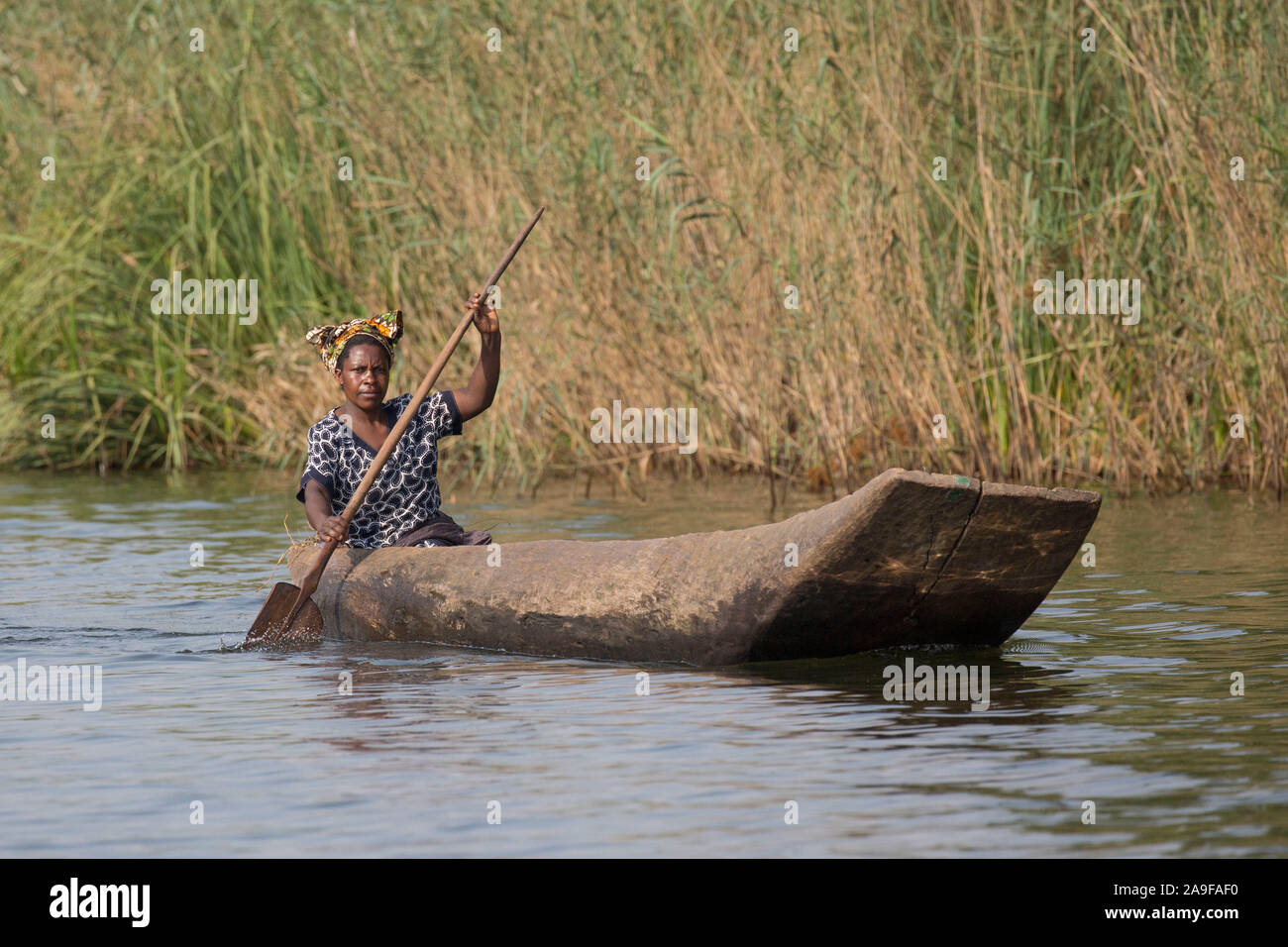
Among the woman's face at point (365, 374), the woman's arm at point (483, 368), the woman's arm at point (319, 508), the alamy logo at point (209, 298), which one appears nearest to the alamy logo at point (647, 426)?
the alamy logo at point (209, 298)

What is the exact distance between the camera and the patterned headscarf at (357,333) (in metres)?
8.05

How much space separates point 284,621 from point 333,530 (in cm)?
39

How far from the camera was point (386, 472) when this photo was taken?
798 cm

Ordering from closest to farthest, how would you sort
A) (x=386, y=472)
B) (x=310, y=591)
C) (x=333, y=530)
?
(x=333, y=530), (x=310, y=591), (x=386, y=472)

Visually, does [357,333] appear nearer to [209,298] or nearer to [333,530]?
[333,530]

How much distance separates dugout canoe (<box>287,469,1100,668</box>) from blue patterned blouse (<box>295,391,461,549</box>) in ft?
1.39

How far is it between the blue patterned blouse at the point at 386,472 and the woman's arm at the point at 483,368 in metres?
0.05

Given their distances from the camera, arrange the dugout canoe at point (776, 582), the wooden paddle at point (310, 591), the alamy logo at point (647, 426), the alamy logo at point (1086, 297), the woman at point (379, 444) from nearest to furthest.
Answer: the dugout canoe at point (776, 582) < the wooden paddle at point (310, 591) < the woman at point (379, 444) < the alamy logo at point (1086, 297) < the alamy logo at point (647, 426)

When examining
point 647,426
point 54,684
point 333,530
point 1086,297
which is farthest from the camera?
point 647,426

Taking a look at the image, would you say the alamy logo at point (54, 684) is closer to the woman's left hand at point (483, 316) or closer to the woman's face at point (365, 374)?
the woman's face at point (365, 374)

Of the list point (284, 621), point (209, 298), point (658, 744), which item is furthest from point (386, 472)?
point (209, 298)
